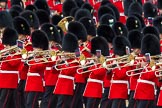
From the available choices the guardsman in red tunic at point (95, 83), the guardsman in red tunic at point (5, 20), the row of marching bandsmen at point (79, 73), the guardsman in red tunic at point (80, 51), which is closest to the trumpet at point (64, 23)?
the guardsman in red tunic at point (80, 51)

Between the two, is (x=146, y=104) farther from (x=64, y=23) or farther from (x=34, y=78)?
(x=64, y=23)

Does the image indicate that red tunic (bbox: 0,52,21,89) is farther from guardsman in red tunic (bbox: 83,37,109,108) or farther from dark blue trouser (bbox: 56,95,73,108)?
guardsman in red tunic (bbox: 83,37,109,108)

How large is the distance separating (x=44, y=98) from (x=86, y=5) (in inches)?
158

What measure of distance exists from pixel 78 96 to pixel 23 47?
3.40 feet

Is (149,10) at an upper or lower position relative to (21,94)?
upper

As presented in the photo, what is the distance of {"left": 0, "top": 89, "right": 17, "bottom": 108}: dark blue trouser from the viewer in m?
13.5

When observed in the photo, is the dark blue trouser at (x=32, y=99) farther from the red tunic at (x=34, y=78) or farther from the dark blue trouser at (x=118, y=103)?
the dark blue trouser at (x=118, y=103)

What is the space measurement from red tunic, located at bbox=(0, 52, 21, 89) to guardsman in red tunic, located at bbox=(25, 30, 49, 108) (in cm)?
18

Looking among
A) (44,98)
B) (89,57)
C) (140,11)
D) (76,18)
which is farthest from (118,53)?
(140,11)

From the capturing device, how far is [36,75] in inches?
534

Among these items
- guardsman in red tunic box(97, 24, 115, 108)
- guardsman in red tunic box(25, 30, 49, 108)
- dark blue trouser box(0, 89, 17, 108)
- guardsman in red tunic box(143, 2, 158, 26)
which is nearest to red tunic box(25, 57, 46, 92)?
guardsman in red tunic box(25, 30, 49, 108)

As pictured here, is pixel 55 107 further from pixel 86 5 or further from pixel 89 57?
pixel 86 5

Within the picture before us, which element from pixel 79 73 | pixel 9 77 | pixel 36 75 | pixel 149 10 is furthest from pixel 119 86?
pixel 149 10

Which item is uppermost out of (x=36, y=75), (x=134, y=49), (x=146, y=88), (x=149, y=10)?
(x=149, y=10)
